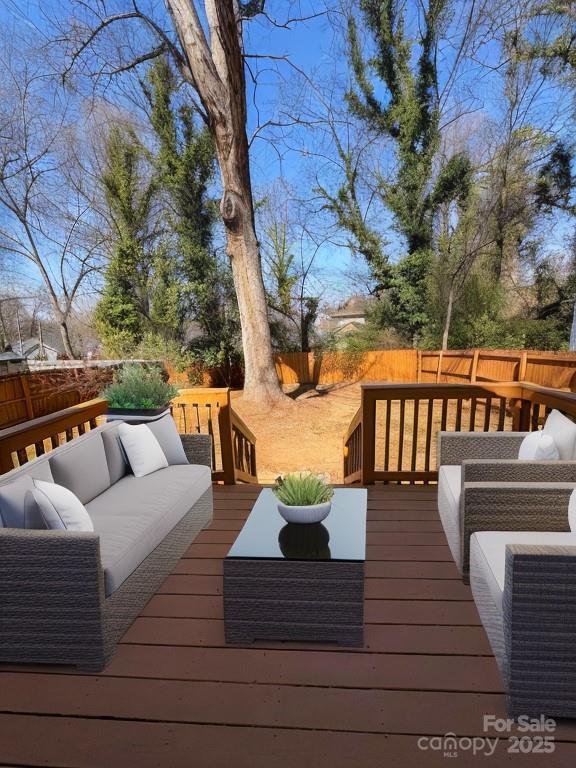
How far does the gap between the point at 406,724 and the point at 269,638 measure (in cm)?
58

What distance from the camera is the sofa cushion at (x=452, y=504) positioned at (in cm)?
210

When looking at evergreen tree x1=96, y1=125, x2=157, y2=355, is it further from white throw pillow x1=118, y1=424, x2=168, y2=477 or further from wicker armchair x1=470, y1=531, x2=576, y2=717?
wicker armchair x1=470, y1=531, x2=576, y2=717

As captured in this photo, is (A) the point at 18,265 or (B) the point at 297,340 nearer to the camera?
(B) the point at 297,340

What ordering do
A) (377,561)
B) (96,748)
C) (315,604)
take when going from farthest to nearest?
(377,561), (315,604), (96,748)

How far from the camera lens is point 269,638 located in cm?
168

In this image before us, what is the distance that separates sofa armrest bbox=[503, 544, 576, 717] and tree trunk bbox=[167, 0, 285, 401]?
7.53 metres

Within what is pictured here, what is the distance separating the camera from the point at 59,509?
166cm

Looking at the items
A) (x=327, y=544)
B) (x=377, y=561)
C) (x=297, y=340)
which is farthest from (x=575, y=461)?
(x=297, y=340)

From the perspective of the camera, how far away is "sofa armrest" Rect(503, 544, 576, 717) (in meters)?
1.27

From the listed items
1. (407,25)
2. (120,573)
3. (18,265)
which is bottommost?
(120,573)

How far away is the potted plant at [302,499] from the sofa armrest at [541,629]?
Answer: 2.61 feet

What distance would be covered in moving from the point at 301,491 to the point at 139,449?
1.30 metres

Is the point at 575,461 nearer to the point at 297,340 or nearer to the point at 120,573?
the point at 120,573

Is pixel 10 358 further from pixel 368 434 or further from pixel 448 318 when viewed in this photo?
pixel 448 318
